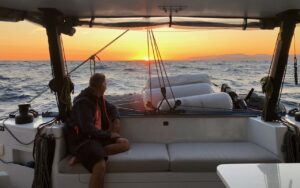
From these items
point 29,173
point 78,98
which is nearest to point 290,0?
point 78,98

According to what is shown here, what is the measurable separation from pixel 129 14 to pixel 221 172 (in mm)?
2522

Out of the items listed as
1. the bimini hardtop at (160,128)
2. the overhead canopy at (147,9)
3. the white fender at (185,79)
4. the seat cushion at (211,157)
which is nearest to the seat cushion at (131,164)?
the bimini hardtop at (160,128)

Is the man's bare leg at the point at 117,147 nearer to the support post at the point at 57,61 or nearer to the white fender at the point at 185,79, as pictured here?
the support post at the point at 57,61

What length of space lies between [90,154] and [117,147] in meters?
0.36

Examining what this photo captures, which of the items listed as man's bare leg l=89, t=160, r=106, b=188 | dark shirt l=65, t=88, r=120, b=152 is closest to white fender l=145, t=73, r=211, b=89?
dark shirt l=65, t=88, r=120, b=152

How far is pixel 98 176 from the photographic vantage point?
339 centimetres

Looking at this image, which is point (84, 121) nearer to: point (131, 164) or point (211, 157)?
point (131, 164)

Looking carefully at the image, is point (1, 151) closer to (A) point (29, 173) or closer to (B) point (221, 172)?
(A) point (29, 173)

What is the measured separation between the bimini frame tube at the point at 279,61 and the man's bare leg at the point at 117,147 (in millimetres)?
1645

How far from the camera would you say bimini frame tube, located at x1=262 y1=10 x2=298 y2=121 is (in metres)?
3.96

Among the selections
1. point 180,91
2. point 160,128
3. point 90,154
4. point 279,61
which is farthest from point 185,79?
point 90,154

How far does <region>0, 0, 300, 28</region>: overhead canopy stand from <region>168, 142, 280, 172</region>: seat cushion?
1.45 metres

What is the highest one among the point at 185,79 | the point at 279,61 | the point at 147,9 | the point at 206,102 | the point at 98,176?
the point at 147,9

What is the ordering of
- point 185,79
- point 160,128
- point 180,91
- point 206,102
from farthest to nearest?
point 185,79, point 180,91, point 206,102, point 160,128
